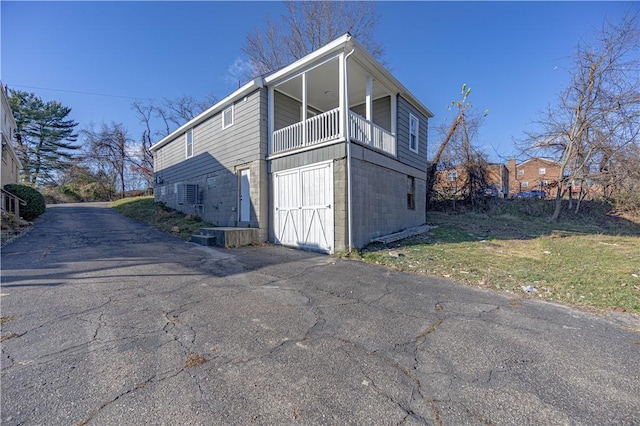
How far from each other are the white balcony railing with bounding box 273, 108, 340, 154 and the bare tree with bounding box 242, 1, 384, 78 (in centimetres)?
1173

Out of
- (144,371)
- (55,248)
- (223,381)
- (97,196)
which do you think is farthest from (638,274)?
(97,196)

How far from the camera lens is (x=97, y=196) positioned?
2528 centimetres

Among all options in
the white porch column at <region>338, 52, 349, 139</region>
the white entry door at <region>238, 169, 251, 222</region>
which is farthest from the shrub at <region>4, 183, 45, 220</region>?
the white porch column at <region>338, 52, 349, 139</region>

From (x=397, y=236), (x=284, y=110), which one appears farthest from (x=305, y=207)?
(x=284, y=110)

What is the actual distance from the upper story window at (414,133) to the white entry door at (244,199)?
21.9 feet

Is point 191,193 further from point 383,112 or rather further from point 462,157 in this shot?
point 462,157

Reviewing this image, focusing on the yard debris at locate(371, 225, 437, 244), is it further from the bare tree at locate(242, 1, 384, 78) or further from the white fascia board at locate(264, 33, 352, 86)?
the bare tree at locate(242, 1, 384, 78)

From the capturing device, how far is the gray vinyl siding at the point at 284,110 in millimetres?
9914

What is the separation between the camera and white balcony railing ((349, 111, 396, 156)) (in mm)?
7973

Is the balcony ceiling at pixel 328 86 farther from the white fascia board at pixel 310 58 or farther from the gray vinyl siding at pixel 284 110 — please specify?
the white fascia board at pixel 310 58

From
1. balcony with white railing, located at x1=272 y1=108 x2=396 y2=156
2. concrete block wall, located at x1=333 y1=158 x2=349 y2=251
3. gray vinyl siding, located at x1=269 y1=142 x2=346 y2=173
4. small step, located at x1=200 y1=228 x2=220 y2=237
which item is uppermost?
balcony with white railing, located at x1=272 y1=108 x2=396 y2=156

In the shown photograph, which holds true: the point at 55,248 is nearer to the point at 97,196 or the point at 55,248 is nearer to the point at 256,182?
the point at 256,182

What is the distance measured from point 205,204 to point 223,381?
11.0 meters

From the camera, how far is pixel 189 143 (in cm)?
1361
